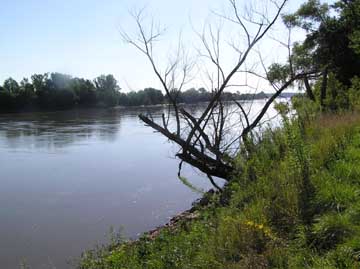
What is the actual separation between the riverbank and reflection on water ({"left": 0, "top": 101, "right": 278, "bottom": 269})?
302cm

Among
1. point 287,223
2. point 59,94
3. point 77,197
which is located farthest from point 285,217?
point 59,94

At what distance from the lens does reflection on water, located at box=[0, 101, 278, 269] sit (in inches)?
346

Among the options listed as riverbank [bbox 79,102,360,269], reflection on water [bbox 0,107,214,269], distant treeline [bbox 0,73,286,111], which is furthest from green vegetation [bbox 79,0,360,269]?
distant treeline [bbox 0,73,286,111]

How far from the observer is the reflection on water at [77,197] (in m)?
8.80

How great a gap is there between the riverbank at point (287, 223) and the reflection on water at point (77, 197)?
3.02 metres

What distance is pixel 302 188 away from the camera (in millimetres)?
4207

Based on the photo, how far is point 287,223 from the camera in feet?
12.6

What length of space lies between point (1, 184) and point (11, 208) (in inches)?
139

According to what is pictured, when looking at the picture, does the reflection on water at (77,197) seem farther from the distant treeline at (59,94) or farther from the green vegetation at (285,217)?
the distant treeline at (59,94)

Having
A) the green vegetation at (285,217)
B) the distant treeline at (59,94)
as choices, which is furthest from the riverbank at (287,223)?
the distant treeline at (59,94)

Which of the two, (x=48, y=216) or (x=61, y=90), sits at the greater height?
(x=61, y=90)

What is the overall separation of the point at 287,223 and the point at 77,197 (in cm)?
977

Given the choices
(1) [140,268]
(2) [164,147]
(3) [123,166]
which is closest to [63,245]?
(1) [140,268]

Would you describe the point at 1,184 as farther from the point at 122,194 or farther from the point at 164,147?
the point at 164,147
